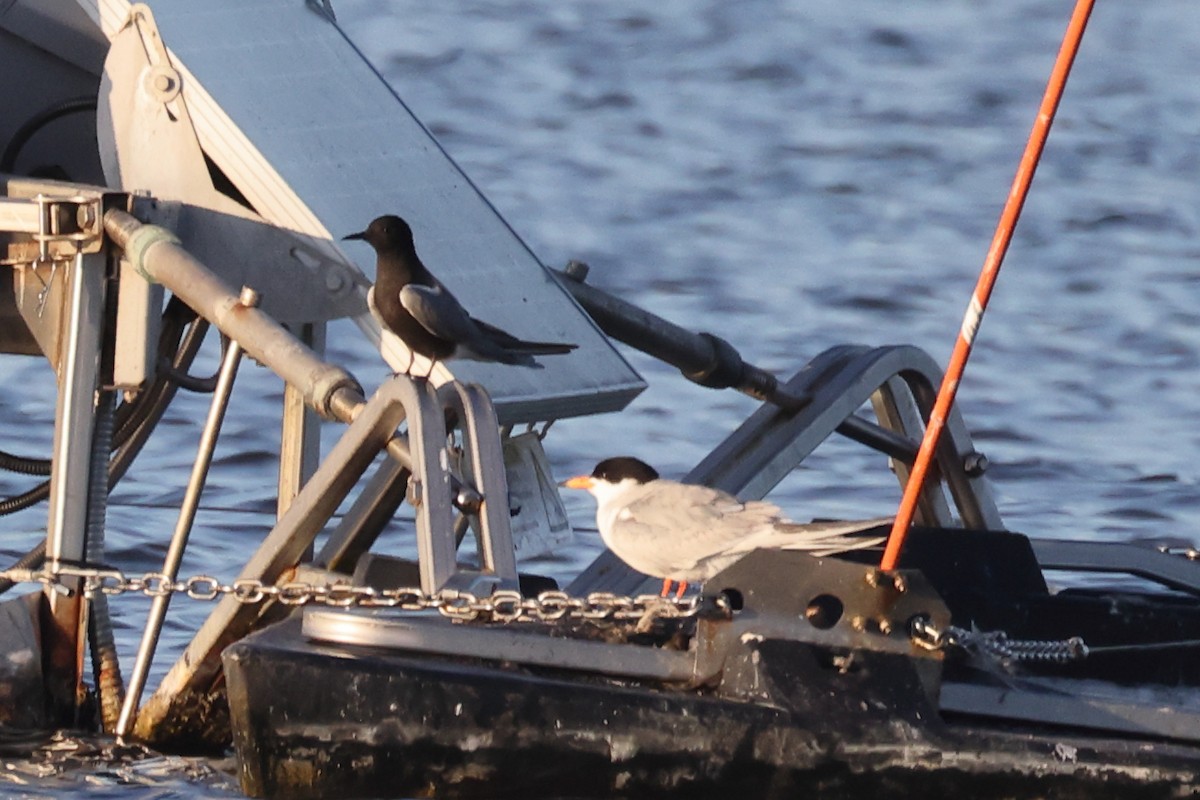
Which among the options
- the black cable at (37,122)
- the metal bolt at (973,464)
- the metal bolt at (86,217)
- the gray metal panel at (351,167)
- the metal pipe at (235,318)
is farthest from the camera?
the metal bolt at (973,464)

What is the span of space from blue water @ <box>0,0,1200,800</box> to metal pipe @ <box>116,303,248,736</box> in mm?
1301

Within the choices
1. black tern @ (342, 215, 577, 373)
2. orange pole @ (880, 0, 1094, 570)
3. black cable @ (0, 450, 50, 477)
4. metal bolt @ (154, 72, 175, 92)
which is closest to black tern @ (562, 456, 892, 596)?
orange pole @ (880, 0, 1094, 570)

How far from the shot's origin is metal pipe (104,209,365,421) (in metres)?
5.68

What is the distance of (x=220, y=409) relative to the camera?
242 inches

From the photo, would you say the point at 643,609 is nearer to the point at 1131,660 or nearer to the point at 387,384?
the point at 387,384

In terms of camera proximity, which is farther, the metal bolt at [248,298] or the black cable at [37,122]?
the black cable at [37,122]

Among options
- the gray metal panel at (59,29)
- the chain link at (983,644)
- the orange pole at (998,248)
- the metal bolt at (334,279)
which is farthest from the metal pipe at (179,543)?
the chain link at (983,644)

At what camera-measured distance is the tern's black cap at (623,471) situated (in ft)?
19.9

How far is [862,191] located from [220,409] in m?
9.88

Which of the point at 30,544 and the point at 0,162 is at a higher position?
the point at 0,162

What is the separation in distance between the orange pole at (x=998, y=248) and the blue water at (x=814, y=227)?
3.28 meters

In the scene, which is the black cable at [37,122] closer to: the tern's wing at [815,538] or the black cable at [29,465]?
the black cable at [29,465]

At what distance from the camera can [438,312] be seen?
5.79 metres

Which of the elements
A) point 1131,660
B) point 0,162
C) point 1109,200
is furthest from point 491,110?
point 1131,660
